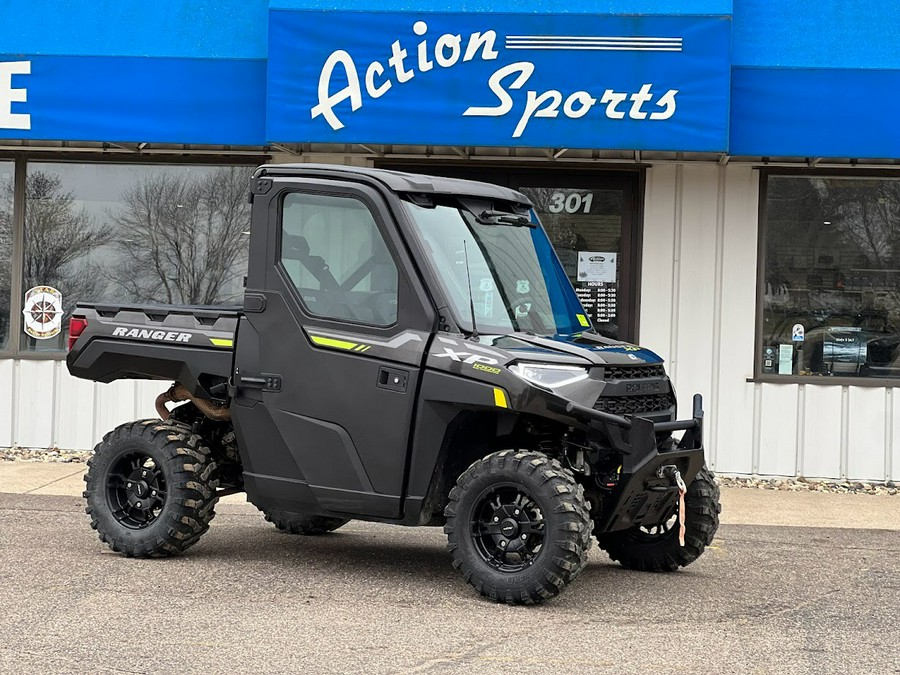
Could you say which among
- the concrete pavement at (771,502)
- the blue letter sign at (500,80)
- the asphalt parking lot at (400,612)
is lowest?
the asphalt parking lot at (400,612)

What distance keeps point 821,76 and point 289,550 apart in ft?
19.9

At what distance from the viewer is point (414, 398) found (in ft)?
23.0

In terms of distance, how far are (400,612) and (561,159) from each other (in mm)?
6325

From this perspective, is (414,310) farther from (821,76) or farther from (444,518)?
(821,76)

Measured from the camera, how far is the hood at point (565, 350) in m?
6.85

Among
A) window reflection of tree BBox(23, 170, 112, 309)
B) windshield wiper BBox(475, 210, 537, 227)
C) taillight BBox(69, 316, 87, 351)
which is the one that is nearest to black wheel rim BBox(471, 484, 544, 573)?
windshield wiper BBox(475, 210, 537, 227)

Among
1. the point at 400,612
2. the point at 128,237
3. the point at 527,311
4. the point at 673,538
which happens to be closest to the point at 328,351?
the point at 527,311

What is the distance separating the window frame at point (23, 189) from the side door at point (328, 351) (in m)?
5.08

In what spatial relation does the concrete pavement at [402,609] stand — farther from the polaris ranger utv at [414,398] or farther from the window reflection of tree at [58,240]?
the window reflection of tree at [58,240]

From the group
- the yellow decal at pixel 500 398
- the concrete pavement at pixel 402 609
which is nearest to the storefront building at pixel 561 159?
the concrete pavement at pixel 402 609

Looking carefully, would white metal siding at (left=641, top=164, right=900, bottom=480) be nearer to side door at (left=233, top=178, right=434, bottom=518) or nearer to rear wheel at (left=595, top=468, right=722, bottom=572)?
rear wheel at (left=595, top=468, right=722, bottom=572)

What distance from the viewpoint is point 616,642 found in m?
6.00

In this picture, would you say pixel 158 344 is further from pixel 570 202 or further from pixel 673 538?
pixel 570 202

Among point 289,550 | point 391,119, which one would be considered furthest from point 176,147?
point 289,550
